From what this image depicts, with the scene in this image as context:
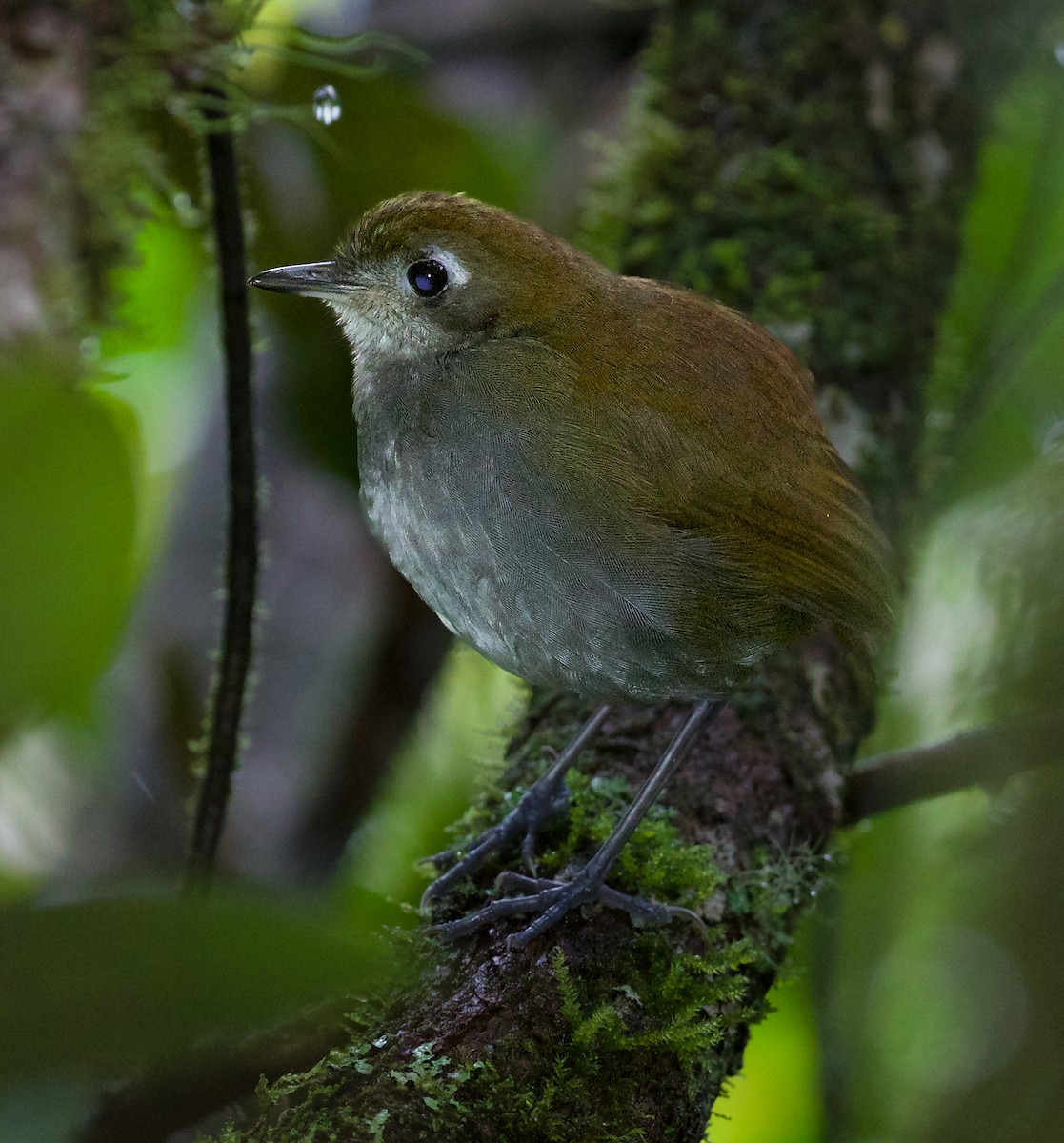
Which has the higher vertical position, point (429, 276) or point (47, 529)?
point (429, 276)

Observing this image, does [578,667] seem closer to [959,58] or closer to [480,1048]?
[480,1048]

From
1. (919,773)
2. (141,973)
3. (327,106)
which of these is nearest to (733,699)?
(919,773)

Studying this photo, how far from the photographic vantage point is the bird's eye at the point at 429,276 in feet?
7.12

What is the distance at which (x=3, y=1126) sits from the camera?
83cm

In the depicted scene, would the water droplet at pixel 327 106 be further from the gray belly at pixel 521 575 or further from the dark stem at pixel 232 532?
the gray belly at pixel 521 575

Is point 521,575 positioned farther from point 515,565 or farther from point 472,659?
point 472,659

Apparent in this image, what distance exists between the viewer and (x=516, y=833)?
2291 millimetres

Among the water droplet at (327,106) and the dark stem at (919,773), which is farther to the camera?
the water droplet at (327,106)

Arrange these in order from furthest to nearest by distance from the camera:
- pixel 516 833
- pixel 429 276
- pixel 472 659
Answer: pixel 472 659
pixel 516 833
pixel 429 276

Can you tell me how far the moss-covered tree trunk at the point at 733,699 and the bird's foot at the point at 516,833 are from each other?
7 cm

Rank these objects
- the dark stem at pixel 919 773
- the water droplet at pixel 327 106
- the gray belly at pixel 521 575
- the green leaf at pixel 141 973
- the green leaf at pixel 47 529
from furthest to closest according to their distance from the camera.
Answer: the water droplet at pixel 327 106
the dark stem at pixel 919 773
the gray belly at pixel 521 575
the green leaf at pixel 47 529
the green leaf at pixel 141 973

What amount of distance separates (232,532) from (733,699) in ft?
3.88

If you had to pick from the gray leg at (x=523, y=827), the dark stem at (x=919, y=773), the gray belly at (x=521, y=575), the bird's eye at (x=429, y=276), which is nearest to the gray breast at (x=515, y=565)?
A: the gray belly at (x=521, y=575)

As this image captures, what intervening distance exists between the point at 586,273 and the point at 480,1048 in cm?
139
